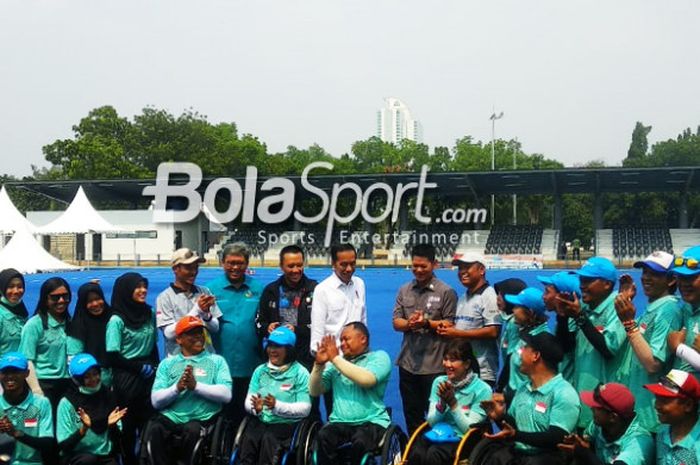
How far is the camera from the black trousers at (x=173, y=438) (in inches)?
185

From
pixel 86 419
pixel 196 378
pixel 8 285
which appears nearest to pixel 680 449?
pixel 196 378

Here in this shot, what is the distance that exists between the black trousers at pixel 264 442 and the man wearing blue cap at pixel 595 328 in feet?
6.03

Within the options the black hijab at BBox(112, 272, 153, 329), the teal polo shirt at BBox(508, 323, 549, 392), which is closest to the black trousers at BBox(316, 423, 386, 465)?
the teal polo shirt at BBox(508, 323, 549, 392)

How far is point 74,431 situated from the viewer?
4.59m

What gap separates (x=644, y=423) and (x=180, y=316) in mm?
3182

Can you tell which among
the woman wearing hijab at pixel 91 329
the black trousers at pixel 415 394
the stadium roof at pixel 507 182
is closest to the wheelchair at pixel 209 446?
the woman wearing hijab at pixel 91 329

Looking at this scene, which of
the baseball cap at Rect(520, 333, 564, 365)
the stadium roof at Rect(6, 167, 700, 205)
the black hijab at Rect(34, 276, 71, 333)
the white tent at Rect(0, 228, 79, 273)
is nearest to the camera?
the baseball cap at Rect(520, 333, 564, 365)

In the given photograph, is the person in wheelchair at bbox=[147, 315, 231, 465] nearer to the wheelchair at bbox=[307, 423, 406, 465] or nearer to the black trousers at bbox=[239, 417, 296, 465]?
the black trousers at bbox=[239, 417, 296, 465]

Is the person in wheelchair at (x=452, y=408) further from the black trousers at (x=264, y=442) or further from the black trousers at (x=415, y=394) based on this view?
the black trousers at (x=264, y=442)

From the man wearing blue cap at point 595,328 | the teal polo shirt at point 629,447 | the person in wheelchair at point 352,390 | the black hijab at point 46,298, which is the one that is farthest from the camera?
the black hijab at point 46,298

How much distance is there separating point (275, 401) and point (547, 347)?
176 centimetres

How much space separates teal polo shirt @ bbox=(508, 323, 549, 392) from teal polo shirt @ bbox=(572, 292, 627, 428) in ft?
0.84

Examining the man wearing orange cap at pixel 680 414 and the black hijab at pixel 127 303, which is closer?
the man wearing orange cap at pixel 680 414

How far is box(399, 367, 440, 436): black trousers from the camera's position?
17.2 feet
